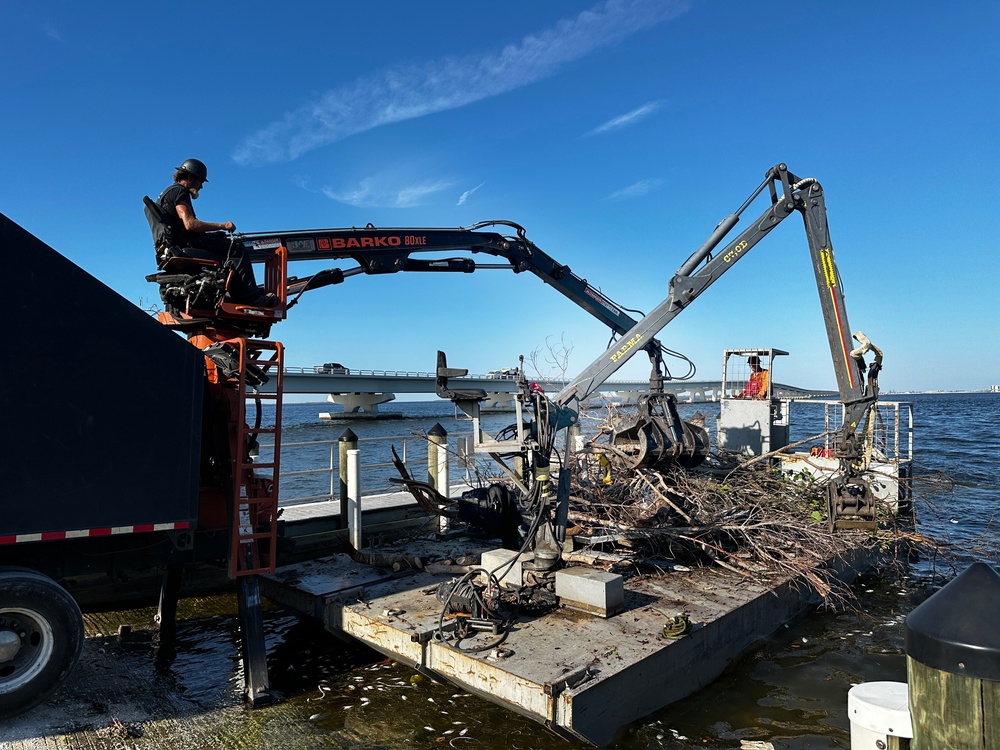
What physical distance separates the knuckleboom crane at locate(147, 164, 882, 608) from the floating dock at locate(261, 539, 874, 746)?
1.14m

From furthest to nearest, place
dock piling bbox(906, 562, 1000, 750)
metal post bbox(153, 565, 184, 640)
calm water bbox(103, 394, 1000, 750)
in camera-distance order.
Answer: metal post bbox(153, 565, 184, 640) < calm water bbox(103, 394, 1000, 750) < dock piling bbox(906, 562, 1000, 750)

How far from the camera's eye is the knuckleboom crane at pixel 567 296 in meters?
6.68

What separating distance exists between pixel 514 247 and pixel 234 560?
6955 mm

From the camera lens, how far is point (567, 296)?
12078 millimetres

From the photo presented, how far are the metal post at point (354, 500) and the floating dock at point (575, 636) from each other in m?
0.75

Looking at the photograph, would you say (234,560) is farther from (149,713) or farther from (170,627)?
(170,627)

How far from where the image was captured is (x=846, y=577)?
947 cm

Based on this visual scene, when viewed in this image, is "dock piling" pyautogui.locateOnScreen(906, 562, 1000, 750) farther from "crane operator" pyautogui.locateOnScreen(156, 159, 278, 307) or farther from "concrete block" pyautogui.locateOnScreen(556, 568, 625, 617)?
"crane operator" pyautogui.locateOnScreen(156, 159, 278, 307)

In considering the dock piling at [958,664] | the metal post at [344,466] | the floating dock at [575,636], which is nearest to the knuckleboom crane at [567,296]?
the floating dock at [575,636]

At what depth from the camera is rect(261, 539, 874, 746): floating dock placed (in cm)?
497

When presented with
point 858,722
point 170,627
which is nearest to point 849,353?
point 858,722

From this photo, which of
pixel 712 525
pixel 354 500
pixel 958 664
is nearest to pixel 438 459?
pixel 354 500

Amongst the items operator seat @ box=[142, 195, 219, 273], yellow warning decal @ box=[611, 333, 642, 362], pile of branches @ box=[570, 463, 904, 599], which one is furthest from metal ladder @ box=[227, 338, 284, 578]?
yellow warning decal @ box=[611, 333, 642, 362]

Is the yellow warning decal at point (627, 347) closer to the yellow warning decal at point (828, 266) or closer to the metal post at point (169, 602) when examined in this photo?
the yellow warning decal at point (828, 266)
